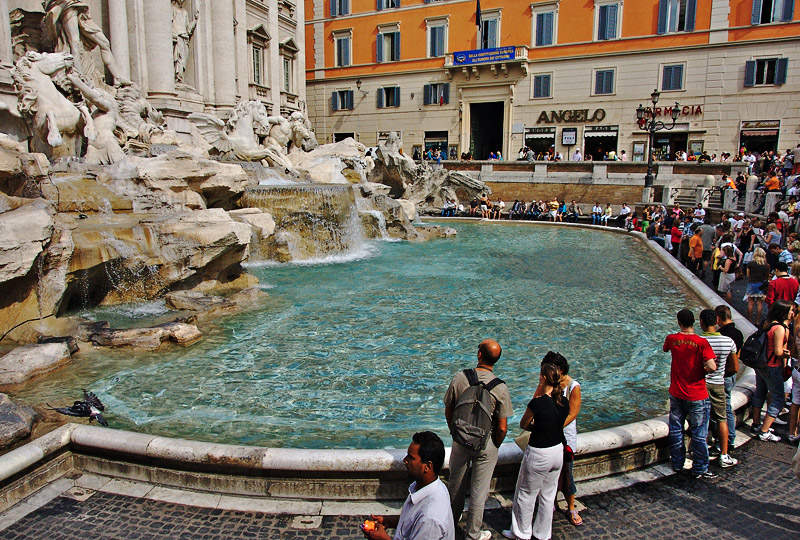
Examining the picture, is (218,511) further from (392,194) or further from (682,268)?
(392,194)

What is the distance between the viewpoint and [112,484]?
4.29 meters

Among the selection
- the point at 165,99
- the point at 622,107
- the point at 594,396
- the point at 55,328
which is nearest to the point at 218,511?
the point at 594,396

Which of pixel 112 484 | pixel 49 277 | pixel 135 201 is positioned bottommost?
pixel 112 484

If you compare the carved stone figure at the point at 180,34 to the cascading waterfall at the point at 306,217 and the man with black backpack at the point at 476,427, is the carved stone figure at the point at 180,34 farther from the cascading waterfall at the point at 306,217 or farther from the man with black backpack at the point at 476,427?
the man with black backpack at the point at 476,427

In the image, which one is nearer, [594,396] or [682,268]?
[594,396]

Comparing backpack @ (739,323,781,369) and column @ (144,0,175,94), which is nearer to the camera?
backpack @ (739,323,781,369)

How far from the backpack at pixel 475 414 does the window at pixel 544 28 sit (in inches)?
1303

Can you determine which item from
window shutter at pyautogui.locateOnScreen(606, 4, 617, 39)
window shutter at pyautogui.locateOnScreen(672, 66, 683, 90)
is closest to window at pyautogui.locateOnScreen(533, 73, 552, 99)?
window shutter at pyautogui.locateOnScreen(606, 4, 617, 39)

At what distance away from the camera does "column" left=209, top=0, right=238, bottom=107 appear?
24.8 m

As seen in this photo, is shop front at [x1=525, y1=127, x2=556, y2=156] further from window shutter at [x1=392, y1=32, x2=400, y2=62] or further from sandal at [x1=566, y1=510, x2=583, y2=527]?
sandal at [x1=566, y1=510, x2=583, y2=527]

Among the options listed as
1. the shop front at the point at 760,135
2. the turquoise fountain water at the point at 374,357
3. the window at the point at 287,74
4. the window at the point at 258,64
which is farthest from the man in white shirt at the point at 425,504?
the window at the point at 287,74

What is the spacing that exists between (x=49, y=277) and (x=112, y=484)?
4.60m

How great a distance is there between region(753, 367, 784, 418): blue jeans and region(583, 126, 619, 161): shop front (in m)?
27.9

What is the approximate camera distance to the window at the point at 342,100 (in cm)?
3894
